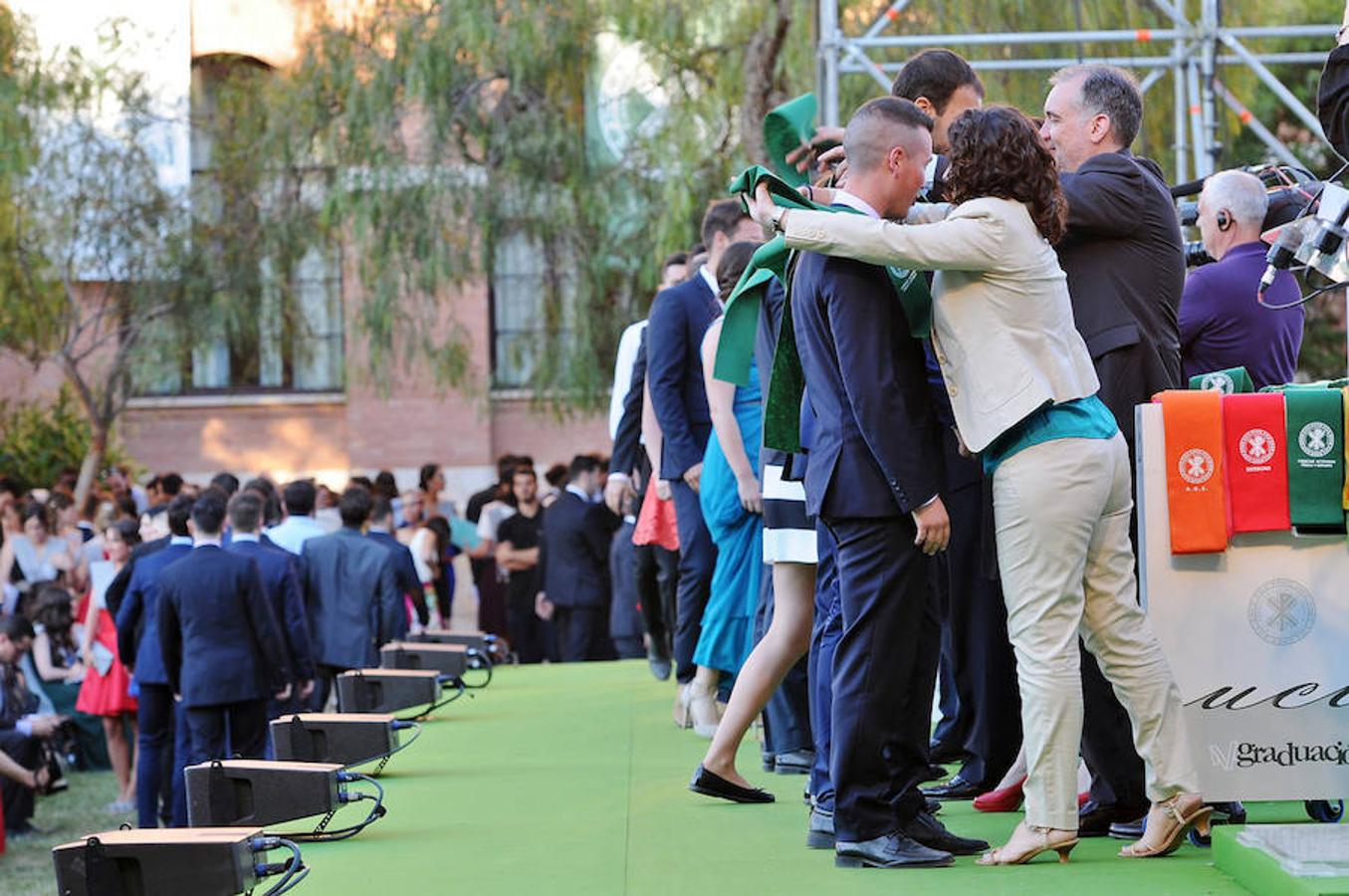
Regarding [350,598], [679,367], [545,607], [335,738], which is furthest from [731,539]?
[545,607]

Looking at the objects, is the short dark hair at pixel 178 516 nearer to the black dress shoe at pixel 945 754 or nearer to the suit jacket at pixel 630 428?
the suit jacket at pixel 630 428

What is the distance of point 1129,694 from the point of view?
5246mm

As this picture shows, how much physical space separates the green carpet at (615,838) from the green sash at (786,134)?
186 cm

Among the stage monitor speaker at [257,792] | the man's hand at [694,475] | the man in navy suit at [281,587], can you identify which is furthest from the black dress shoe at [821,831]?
the man in navy suit at [281,587]

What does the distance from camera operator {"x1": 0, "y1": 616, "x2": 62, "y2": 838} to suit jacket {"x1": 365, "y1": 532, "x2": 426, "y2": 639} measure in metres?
2.19

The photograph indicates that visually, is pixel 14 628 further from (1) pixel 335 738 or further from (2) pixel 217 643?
(1) pixel 335 738

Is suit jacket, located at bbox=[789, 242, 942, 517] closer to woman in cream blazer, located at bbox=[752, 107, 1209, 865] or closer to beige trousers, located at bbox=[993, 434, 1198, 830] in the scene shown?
woman in cream blazer, located at bbox=[752, 107, 1209, 865]

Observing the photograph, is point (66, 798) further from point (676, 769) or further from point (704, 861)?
point (704, 861)

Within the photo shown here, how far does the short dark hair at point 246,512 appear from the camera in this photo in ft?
35.9

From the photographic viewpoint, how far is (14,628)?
41.3 ft

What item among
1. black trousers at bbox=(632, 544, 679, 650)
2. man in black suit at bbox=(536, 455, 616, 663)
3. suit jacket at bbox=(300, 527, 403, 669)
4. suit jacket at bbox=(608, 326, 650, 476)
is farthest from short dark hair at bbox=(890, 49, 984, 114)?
man in black suit at bbox=(536, 455, 616, 663)

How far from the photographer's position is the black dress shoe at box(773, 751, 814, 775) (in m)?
7.45

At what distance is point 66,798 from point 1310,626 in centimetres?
1059

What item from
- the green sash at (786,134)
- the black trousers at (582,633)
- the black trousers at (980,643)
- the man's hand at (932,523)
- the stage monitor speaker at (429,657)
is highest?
the green sash at (786,134)
